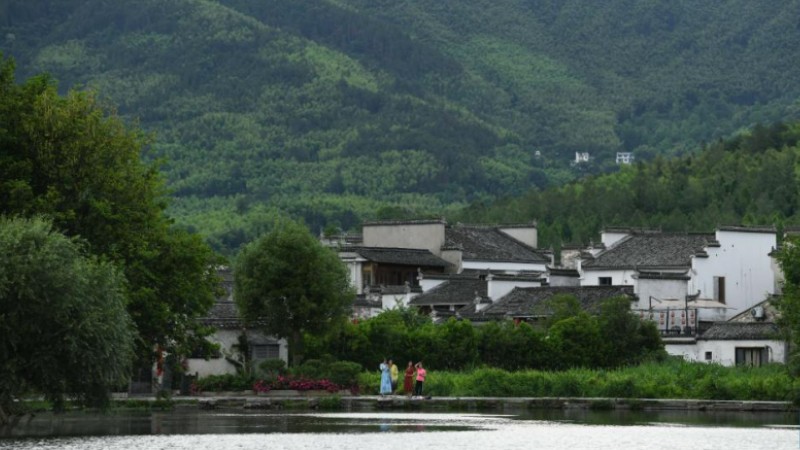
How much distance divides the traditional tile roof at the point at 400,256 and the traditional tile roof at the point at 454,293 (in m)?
9.92

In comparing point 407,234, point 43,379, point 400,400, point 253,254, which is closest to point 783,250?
point 400,400

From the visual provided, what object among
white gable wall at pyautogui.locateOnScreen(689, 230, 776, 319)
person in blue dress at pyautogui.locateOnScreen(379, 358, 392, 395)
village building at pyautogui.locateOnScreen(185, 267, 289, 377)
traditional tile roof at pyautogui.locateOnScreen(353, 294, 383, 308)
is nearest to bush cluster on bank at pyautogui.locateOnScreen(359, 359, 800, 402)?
person in blue dress at pyautogui.locateOnScreen(379, 358, 392, 395)

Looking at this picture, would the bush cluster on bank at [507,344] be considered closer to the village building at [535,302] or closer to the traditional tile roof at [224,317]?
the traditional tile roof at [224,317]

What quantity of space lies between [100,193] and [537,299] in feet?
126

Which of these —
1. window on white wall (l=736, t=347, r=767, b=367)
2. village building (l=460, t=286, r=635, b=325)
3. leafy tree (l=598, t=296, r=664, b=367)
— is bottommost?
window on white wall (l=736, t=347, r=767, b=367)

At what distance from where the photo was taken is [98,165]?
2456 inches

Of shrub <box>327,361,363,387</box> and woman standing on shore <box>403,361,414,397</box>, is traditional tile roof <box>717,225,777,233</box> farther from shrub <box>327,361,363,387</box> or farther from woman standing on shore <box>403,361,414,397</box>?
woman standing on shore <box>403,361,414,397</box>

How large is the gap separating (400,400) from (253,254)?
48.4 feet

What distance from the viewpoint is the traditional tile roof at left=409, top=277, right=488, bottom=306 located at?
344ft

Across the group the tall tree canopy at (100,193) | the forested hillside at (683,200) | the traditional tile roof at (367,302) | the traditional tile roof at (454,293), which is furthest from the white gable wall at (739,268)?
the tall tree canopy at (100,193)

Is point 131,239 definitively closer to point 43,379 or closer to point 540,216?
point 43,379

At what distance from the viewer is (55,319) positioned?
53.1 m

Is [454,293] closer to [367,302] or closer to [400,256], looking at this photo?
[367,302]

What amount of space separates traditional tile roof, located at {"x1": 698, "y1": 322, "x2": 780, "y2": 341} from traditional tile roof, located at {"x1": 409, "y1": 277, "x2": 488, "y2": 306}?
727 inches
